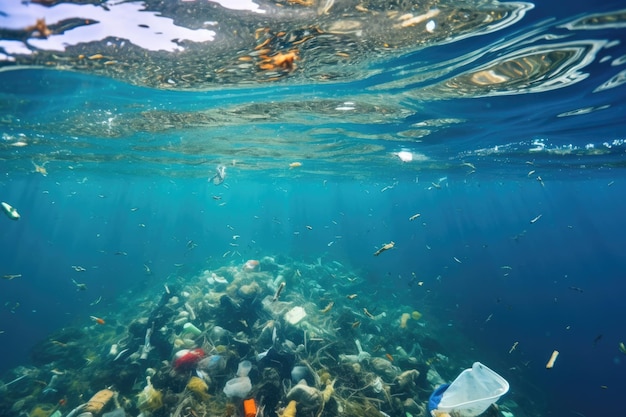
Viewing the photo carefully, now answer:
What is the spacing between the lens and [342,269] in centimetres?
3017

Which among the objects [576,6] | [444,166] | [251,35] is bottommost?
[444,166]

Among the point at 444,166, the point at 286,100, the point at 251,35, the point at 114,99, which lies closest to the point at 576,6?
the point at 251,35

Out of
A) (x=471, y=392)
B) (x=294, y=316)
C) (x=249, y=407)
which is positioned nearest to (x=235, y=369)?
(x=249, y=407)

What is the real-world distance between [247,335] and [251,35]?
935 centimetres

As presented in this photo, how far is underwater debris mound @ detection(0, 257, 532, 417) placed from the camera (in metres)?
6.98

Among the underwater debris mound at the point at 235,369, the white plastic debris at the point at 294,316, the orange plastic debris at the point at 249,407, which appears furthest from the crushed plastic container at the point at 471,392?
the white plastic debris at the point at 294,316

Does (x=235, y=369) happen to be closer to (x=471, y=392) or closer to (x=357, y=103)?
(x=471, y=392)

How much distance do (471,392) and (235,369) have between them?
6.28 meters

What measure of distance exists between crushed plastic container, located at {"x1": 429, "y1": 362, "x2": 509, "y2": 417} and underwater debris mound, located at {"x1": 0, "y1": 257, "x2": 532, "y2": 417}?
2.19 meters

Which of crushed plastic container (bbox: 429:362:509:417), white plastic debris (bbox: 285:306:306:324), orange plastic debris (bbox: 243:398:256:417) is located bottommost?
white plastic debris (bbox: 285:306:306:324)

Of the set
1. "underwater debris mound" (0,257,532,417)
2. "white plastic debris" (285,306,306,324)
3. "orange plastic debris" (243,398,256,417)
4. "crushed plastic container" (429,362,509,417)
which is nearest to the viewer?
"crushed plastic container" (429,362,509,417)

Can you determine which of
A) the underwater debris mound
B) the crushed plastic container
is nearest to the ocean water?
the underwater debris mound

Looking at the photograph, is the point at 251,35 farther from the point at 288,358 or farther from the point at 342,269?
the point at 342,269

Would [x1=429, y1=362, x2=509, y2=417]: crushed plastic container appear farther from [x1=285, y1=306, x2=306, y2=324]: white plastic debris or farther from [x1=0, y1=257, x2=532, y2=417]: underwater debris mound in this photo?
[x1=285, y1=306, x2=306, y2=324]: white plastic debris
